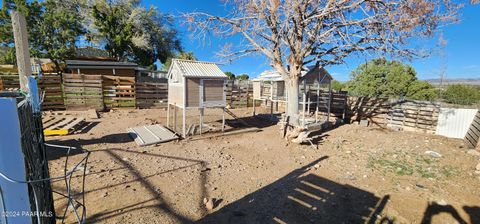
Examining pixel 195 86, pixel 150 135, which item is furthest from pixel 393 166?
pixel 150 135

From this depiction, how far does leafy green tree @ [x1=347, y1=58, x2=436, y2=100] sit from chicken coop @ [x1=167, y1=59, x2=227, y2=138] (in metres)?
16.2

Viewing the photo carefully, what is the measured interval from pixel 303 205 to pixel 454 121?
922cm

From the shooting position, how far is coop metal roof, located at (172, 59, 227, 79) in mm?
7730

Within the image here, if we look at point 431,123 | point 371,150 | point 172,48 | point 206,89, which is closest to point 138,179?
point 206,89

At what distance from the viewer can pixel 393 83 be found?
875 inches

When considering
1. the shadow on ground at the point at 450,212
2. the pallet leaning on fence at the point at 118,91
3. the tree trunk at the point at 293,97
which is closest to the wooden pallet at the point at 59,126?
the pallet leaning on fence at the point at 118,91

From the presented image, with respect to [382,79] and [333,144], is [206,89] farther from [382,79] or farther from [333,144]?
[382,79]

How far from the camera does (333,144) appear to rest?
7.89 meters

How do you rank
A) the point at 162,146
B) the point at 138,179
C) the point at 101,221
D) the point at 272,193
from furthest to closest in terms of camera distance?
the point at 162,146
the point at 138,179
the point at 272,193
the point at 101,221

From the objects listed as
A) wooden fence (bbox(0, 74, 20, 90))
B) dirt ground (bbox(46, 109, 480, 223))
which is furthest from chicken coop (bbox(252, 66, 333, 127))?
wooden fence (bbox(0, 74, 20, 90))

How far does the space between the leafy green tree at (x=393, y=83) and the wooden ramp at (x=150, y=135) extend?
17.9m

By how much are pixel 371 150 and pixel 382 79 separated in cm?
1974

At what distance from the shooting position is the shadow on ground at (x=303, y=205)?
366 cm

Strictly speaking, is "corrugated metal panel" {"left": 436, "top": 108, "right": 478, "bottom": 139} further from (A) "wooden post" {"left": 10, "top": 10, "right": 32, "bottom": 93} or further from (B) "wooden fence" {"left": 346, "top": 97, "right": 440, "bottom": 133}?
A: (A) "wooden post" {"left": 10, "top": 10, "right": 32, "bottom": 93}
